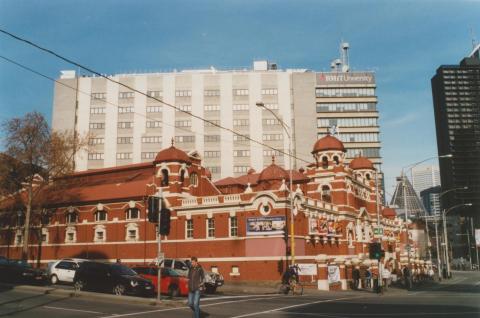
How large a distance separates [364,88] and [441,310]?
10194 cm

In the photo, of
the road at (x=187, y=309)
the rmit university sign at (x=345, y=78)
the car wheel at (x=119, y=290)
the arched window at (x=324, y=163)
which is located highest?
the rmit university sign at (x=345, y=78)

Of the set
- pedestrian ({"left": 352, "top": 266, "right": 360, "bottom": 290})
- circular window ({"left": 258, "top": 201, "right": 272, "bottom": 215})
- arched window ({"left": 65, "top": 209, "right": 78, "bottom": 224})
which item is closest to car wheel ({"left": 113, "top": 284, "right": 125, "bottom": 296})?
circular window ({"left": 258, "top": 201, "right": 272, "bottom": 215})

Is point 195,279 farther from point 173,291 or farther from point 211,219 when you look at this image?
point 211,219

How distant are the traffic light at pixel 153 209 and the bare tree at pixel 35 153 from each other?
102 ft

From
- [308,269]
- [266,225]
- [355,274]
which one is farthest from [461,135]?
[308,269]

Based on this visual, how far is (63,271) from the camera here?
30469 millimetres

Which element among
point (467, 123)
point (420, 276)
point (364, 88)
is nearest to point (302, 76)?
point (364, 88)

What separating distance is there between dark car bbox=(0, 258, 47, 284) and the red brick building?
18.4 meters

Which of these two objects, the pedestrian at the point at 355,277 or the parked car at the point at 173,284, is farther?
the pedestrian at the point at 355,277

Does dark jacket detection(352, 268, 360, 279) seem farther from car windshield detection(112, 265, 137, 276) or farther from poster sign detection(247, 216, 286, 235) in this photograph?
car windshield detection(112, 265, 137, 276)

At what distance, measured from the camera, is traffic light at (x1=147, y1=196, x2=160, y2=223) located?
20891 mm

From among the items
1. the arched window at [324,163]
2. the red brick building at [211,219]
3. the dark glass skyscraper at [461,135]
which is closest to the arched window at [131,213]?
the red brick building at [211,219]

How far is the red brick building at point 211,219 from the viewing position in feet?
140

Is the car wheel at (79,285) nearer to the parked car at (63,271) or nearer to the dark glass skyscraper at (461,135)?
the parked car at (63,271)
